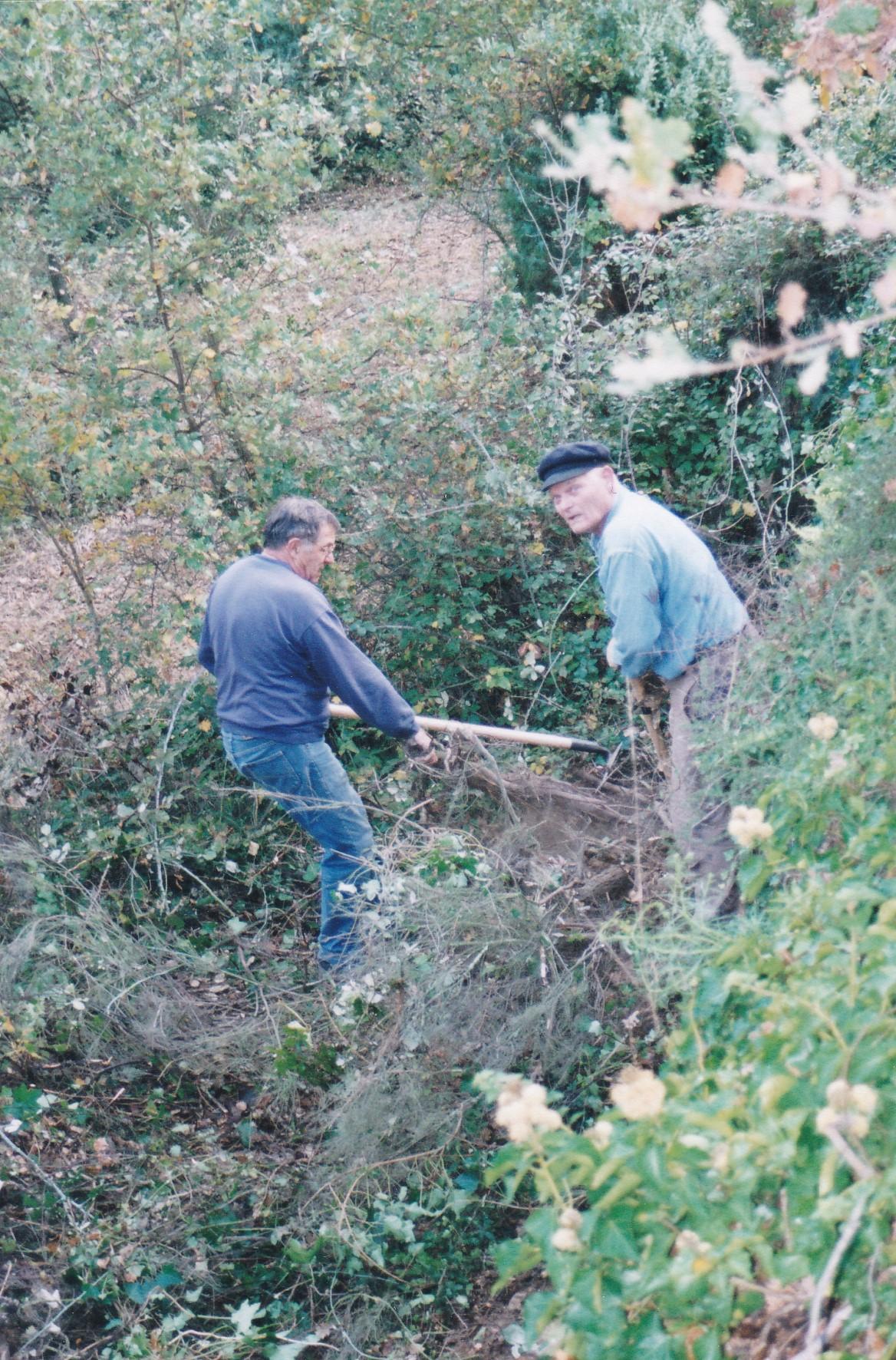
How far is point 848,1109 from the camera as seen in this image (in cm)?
171

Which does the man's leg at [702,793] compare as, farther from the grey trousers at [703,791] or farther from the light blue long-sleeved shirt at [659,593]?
the light blue long-sleeved shirt at [659,593]

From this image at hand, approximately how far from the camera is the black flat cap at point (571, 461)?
452 centimetres

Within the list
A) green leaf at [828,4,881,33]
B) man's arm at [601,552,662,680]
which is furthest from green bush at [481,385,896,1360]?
green leaf at [828,4,881,33]

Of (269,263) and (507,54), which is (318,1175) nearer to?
(269,263)

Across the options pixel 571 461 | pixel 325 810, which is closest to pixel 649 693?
pixel 571 461

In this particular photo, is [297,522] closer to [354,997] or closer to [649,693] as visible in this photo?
[649,693]

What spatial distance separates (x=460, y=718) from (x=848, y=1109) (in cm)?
502

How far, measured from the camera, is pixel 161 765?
6.16 metres

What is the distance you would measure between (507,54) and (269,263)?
9.10 feet

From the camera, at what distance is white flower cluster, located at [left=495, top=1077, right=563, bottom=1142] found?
179cm

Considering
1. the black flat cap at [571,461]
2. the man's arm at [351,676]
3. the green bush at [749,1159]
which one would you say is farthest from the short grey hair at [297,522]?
the green bush at [749,1159]

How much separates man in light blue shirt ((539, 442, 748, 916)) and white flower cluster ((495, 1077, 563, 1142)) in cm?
234

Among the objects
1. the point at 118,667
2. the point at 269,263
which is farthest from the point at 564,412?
the point at 118,667

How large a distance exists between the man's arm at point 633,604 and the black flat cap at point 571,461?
1.32 ft
